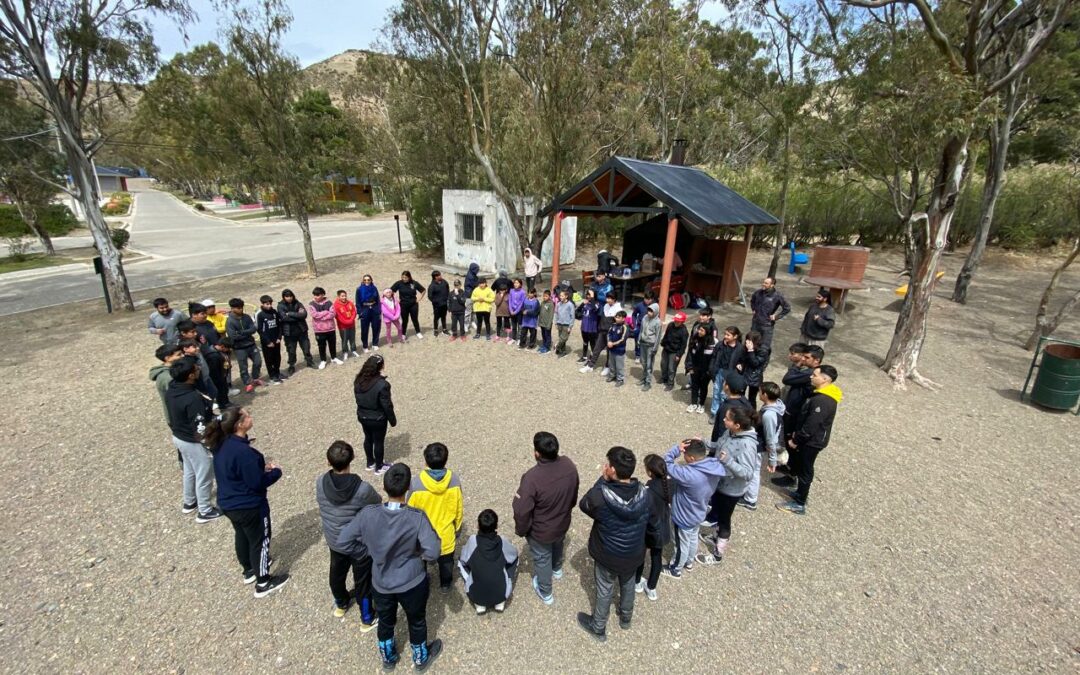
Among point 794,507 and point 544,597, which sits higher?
point 794,507

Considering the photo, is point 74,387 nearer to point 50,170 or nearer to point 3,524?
point 3,524

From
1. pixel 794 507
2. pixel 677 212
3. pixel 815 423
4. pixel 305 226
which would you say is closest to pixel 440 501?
pixel 815 423

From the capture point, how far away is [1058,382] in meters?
7.17

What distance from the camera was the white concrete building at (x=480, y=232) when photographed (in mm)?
17197

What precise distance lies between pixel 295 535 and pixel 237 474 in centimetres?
141

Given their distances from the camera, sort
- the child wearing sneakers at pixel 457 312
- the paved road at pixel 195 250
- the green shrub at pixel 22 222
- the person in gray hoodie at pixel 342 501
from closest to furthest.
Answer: the person in gray hoodie at pixel 342 501
the child wearing sneakers at pixel 457 312
the paved road at pixel 195 250
the green shrub at pixel 22 222

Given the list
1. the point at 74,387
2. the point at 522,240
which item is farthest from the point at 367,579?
the point at 522,240

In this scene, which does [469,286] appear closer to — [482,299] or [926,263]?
[482,299]

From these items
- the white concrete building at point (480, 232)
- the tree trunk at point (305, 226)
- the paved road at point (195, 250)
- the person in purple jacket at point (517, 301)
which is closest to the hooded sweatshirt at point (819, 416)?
the person in purple jacket at point (517, 301)

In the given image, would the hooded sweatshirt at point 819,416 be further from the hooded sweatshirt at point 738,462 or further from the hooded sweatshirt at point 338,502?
the hooded sweatshirt at point 338,502

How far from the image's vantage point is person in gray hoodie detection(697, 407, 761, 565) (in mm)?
3957

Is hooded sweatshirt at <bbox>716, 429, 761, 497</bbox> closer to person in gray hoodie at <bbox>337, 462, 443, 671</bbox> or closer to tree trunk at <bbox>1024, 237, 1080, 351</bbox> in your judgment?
person in gray hoodie at <bbox>337, 462, 443, 671</bbox>

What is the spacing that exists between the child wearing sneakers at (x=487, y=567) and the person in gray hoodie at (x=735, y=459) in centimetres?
193

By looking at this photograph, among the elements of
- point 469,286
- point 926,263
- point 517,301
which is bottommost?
point 517,301
